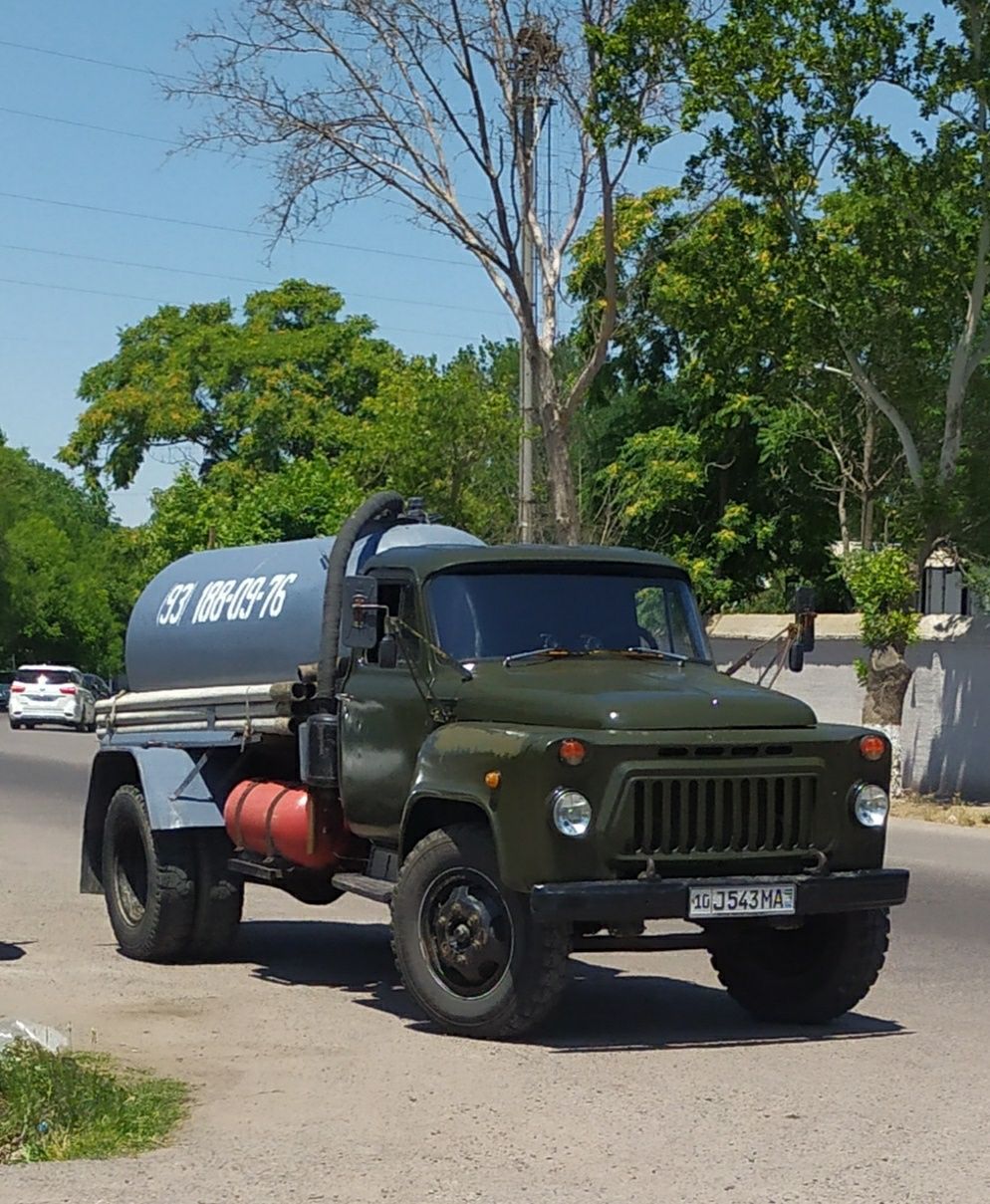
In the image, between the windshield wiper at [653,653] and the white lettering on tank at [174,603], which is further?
the white lettering on tank at [174,603]

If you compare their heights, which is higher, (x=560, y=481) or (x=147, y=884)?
(x=560, y=481)

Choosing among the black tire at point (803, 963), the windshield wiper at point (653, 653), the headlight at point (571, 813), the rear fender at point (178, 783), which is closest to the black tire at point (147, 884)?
the rear fender at point (178, 783)

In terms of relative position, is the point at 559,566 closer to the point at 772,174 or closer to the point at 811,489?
the point at 772,174

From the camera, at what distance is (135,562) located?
2923 inches

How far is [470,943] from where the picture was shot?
375 inches

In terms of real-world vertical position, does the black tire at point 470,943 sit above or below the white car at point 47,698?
above

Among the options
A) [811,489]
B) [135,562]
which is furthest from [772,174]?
[135,562]

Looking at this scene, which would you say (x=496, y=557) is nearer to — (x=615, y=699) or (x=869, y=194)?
(x=615, y=699)

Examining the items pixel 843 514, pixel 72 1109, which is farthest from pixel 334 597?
pixel 843 514

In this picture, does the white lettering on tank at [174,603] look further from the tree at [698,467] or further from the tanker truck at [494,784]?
the tree at [698,467]

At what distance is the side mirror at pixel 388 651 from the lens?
10.5 meters

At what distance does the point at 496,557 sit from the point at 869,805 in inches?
86.8

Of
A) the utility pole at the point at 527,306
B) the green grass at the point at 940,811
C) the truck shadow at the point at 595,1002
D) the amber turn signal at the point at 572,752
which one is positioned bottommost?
the green grass at the point at 940,811

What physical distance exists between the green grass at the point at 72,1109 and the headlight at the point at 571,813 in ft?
6.17
